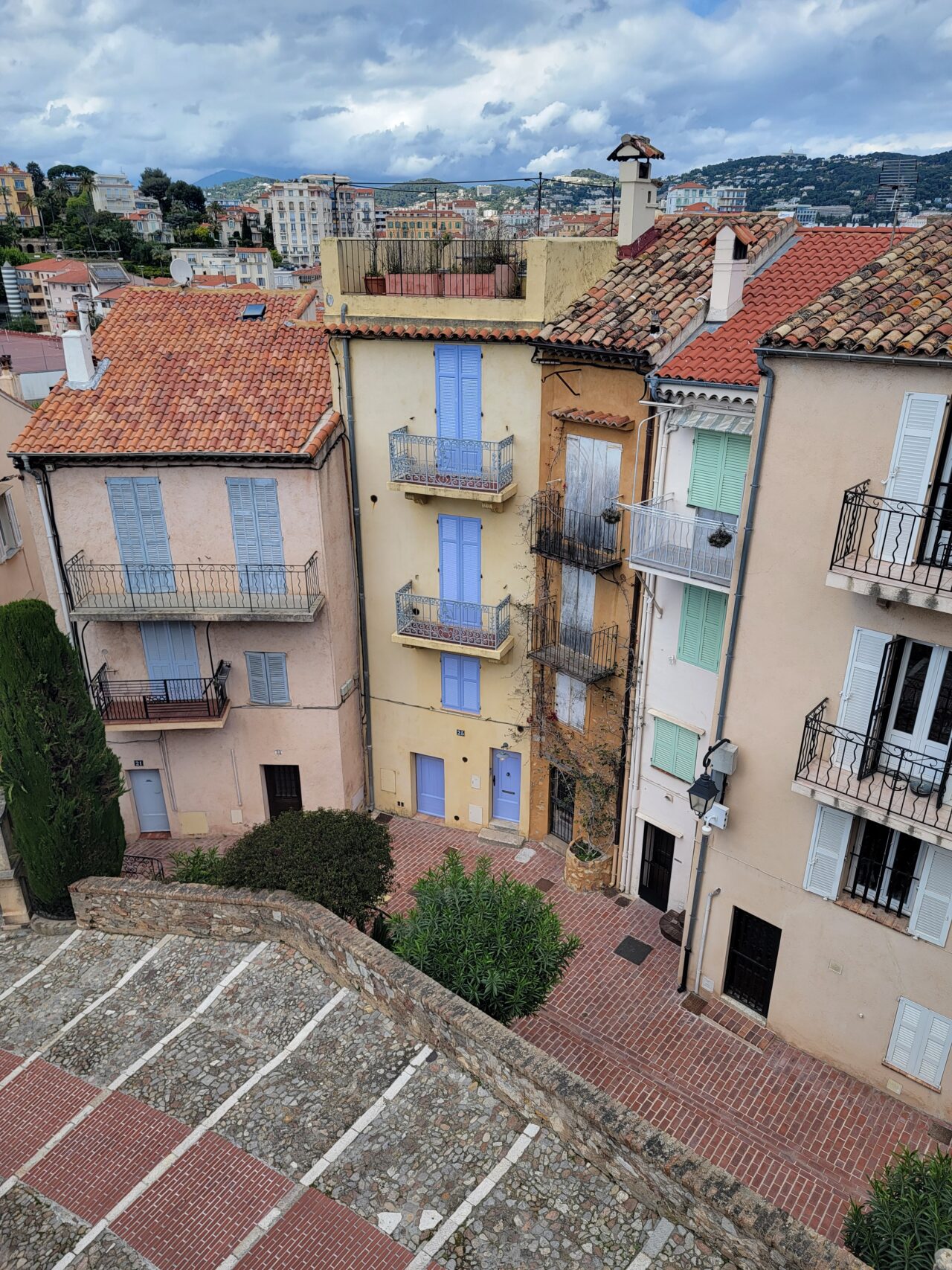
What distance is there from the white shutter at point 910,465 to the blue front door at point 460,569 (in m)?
9.88

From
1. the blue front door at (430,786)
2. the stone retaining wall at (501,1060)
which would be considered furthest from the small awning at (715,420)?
the blue front door at (430,786)

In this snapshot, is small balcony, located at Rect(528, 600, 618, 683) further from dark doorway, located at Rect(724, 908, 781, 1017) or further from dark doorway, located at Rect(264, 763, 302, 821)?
dark doorway, located at Rect(264, 763, 302, 821)

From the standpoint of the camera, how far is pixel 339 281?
19.4m

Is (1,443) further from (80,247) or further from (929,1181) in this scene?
(80,247)

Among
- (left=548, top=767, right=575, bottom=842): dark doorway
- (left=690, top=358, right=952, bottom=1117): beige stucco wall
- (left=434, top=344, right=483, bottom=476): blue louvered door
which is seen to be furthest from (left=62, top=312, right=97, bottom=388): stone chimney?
(left=690, top=358, right=952, bottom=1117): beige stucco wall

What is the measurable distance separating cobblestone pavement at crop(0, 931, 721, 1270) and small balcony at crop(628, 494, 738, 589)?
9.05m

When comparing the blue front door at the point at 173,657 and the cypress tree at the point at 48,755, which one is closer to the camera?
the cypress tree at the point at 48,755

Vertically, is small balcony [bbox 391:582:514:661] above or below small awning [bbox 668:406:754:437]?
below

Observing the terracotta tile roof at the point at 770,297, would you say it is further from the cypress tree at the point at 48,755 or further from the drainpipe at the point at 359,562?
the cypress tree at the point at 48,755

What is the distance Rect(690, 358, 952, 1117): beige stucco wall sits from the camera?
1231 centimetres

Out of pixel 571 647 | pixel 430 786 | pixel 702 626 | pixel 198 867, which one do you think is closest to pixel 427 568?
pixel 571 647

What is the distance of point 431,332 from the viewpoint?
18672 mm

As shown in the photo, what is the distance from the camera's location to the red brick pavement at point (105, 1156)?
10.8m

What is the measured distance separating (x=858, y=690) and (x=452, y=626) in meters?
10.2
